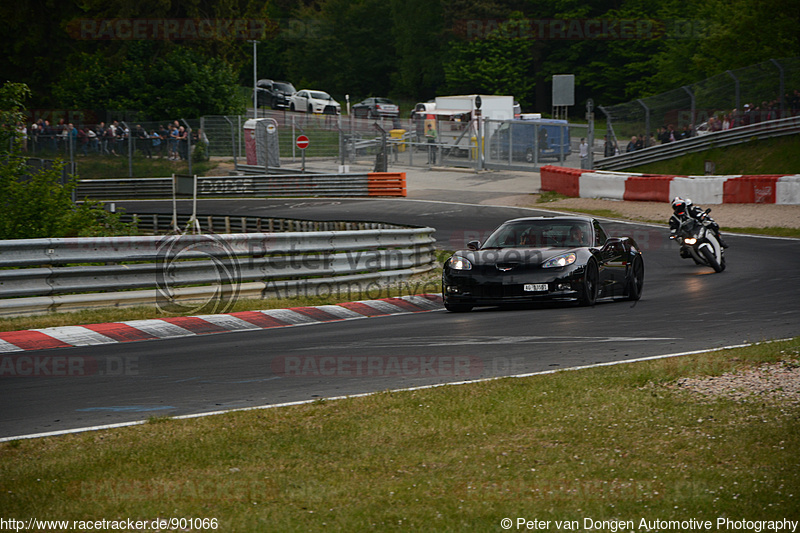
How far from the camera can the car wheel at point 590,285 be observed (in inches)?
482

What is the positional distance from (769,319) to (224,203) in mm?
28050

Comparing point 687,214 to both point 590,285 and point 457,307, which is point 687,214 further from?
point 457,307

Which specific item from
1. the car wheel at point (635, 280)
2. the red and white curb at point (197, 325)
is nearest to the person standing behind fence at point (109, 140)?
the red and white curb at point (197, 325)

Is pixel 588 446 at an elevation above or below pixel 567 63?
below

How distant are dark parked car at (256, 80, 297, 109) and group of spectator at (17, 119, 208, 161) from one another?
33094mm

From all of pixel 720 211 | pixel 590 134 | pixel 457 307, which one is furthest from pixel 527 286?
pixel 590 134

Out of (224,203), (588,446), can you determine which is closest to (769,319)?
(588,446)

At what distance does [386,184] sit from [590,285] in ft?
82.0

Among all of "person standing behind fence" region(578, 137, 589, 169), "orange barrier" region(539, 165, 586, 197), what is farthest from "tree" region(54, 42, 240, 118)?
"orange barrier" region(539, 165, 586, 197)

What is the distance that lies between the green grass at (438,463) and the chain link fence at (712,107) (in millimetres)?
26637

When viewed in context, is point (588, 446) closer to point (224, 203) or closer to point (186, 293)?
point (186, 293)

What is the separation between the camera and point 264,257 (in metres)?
14.0

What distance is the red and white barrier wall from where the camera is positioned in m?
27.4

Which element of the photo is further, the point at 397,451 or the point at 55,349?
the point at 55,349
